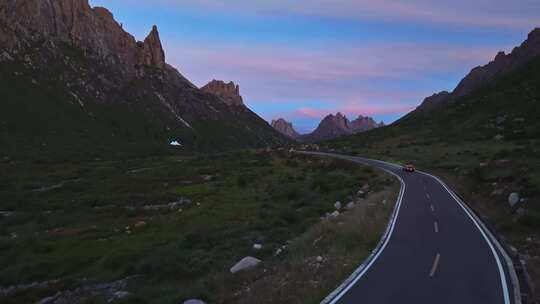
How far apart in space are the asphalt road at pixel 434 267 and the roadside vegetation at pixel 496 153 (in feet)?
3.09

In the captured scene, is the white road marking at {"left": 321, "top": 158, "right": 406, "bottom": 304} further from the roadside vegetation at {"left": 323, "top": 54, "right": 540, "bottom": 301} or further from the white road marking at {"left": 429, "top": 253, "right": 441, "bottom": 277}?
the roadside vegetation at {"left": 323, "top": 54, "right": 540, "bottom": 301}

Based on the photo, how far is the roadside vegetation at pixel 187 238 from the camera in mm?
16625

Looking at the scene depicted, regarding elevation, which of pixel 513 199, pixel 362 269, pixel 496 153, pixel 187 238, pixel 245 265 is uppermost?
pixel 496 153

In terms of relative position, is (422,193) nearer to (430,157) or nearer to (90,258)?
(90,258)

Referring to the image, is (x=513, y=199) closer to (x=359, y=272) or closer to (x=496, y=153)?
(x=359, y=272)

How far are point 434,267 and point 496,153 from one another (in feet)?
154

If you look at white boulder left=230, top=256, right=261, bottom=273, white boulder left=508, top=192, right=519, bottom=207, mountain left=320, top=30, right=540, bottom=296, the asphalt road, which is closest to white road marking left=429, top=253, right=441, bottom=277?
the asphalt road

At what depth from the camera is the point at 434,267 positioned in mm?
15828

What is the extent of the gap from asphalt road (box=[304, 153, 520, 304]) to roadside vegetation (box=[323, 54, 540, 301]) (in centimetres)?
94

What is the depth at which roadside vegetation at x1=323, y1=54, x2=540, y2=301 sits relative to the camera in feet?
70.2

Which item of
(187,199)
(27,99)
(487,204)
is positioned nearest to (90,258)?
(187,199)

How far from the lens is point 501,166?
3759cm

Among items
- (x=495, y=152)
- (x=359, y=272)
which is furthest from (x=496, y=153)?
(x=359, y=272)

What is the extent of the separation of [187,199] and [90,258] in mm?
21207
